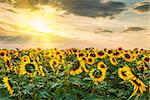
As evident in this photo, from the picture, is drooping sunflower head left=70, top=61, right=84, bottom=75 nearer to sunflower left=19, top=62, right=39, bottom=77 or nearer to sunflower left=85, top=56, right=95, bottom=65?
sunflower left=19, top=62, right=39, bottom=77

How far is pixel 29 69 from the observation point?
529 centimetres

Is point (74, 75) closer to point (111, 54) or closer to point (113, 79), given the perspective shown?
point (113, 79)

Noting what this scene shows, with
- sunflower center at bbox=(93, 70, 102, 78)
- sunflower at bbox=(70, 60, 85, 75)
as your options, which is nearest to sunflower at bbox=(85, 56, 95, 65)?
sunflower at bbox=(70, 60, 85, 75)

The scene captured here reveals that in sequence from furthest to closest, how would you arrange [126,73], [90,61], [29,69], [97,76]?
[90,61], [29,69], [97,76], [126,73]

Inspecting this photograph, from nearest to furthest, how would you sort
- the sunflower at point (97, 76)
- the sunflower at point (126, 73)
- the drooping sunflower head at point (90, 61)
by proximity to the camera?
the sunflower at point (126, 73) → the sunflower at point (97, 76) → the drooping sunflower head at point (90, 61)

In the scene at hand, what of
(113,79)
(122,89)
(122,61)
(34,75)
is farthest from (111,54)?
(34,75)

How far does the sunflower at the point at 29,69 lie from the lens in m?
5.22

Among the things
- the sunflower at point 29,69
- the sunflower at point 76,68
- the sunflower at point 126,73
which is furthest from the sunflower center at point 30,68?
the sunflower at point 126,73

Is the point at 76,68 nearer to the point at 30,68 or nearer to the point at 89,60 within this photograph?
the point at 30,68

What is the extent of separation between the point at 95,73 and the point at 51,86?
575 mm

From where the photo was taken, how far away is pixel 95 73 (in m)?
5.23

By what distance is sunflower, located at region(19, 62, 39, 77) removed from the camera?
17.1 ft

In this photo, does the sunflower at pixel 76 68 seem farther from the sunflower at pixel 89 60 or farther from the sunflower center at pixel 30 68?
the sunflower at pixel 89 60

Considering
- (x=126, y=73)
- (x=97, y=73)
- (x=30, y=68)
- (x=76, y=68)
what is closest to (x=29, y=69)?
(x=30, y=68)
